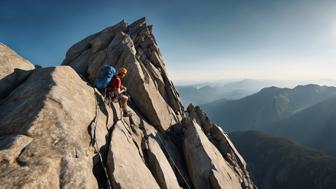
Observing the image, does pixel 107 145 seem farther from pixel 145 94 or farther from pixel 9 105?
pixel 145 94

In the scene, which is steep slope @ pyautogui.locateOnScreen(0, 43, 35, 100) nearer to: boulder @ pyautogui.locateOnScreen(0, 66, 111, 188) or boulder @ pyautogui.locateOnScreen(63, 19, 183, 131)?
boulder @ pyautogui.locateOnScreen(0, 66, 111, 188)

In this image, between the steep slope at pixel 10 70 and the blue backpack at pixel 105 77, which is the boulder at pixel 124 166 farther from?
the steep slope at pixel 10 70

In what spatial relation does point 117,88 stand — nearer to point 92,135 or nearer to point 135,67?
point 92,135

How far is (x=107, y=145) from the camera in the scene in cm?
1764

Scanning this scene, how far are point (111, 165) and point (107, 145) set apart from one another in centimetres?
230

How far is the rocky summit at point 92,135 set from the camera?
1195 centimetres

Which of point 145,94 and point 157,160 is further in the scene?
point 145,94

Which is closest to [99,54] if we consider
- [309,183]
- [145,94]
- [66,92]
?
[145,94]

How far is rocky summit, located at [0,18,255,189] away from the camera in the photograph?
39.2 ft

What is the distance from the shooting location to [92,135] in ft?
54.0

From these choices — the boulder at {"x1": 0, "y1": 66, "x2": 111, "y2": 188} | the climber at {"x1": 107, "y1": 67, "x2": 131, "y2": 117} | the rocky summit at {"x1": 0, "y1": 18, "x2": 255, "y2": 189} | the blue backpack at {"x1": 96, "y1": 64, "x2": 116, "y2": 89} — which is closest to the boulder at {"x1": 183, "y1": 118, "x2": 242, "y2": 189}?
the rocky summit at {"x1": 0, "y1": 18, "x2": 255, "y2": 189}

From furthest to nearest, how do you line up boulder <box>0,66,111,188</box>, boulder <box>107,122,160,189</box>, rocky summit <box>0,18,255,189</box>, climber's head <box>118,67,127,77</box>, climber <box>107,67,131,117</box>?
climber's head <box>118,67,127,77</box> < climber <box>107,67,131,117</box> < boulder <box>107,122,160,189</box> < rocky summit <box>0,18,255,189</box> < boulder <box>0,66,111,188</box>

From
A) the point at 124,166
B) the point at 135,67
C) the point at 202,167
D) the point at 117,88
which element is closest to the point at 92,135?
the point at 124,166

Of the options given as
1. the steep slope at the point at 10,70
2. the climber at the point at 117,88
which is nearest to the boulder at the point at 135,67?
the climber at the point at 117,88
